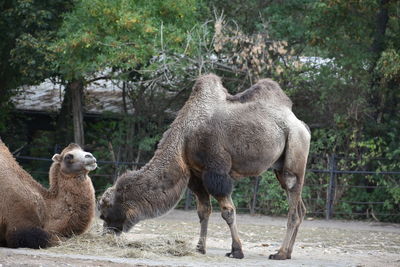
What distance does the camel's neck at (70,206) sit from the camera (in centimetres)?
939

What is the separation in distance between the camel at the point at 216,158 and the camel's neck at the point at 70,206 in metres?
0.26

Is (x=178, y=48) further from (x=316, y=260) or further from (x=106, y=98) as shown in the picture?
(x=316, y=260)

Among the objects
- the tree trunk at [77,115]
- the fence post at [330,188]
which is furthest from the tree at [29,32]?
→ the fence post at [330,188]

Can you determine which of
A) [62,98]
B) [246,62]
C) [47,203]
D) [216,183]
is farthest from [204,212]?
[62,98]

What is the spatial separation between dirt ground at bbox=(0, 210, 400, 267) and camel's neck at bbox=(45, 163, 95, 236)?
0.17 metres

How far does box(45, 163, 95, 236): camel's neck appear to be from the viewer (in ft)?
30.8

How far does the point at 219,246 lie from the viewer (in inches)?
465

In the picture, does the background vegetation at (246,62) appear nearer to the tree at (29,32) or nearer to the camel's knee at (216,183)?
the tree at (29,32)

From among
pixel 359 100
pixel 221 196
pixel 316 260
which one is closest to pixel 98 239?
pixel 221 196

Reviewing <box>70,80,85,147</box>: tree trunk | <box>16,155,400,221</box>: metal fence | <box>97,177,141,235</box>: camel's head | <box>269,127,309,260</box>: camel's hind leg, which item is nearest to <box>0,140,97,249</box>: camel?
<box>97,177,141,235</box>: camel's head

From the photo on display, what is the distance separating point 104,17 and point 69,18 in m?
1.03

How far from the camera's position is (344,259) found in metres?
10.8

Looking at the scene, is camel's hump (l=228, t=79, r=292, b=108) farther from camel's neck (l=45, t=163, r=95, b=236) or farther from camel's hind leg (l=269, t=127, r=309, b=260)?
camel's neck (l=45, t=163, r=95, b=236)

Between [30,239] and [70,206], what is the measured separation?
2.00 ft
